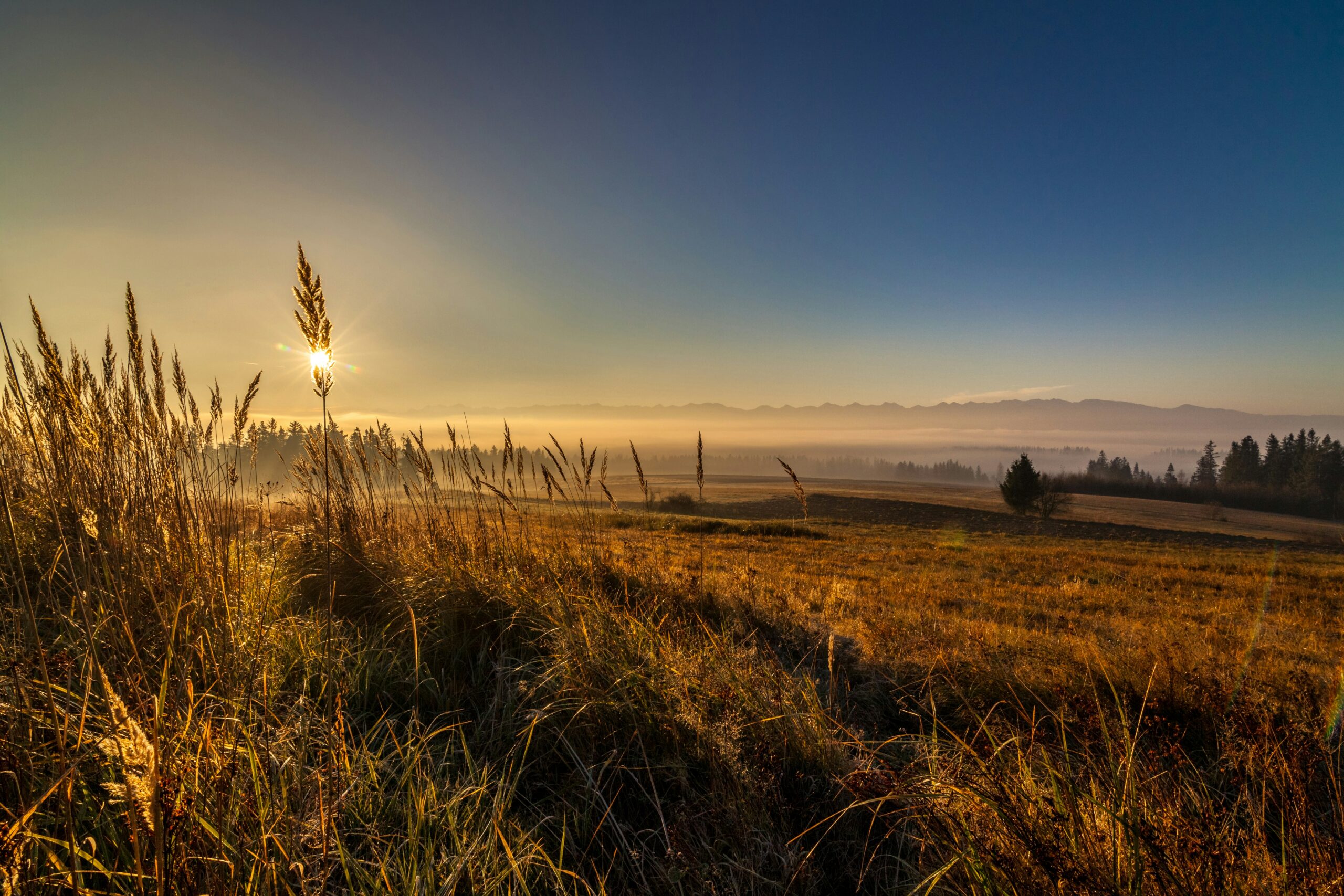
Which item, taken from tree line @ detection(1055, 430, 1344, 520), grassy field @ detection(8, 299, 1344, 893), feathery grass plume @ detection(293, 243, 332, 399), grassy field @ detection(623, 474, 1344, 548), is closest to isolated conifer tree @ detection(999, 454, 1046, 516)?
grassy field @ detection(623, 474, 1344, 548)

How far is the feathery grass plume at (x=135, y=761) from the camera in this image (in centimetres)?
106

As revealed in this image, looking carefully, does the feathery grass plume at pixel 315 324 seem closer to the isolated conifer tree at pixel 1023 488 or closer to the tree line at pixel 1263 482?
the isolated conifer tree at pixel 1023 488

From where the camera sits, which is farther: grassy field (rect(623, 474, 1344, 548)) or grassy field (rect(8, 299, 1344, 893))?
grassy field (rect(623, 474, 1344, 548))

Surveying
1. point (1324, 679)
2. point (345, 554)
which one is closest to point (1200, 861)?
point (1324, 679)

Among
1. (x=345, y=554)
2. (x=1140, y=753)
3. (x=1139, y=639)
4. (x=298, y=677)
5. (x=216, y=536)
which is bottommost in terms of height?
(x=1139, y=639)

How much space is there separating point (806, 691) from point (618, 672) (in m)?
1.09

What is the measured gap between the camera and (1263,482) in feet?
271

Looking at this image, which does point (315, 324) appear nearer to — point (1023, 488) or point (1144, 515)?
point (1023, 488)

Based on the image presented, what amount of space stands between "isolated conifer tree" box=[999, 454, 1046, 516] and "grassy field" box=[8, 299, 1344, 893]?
43.2 metres

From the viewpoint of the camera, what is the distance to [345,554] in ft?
17.7

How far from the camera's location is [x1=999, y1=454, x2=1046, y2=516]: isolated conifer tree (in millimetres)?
43812

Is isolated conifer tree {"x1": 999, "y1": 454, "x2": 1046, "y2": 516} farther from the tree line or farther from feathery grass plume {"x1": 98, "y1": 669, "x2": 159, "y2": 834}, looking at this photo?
feathery grass plume {"x1": 98, "y1": 669, "x2": 159, "y2": 834}

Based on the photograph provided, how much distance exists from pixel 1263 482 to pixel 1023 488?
75457 mm

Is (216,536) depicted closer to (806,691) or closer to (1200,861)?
(806,691)
